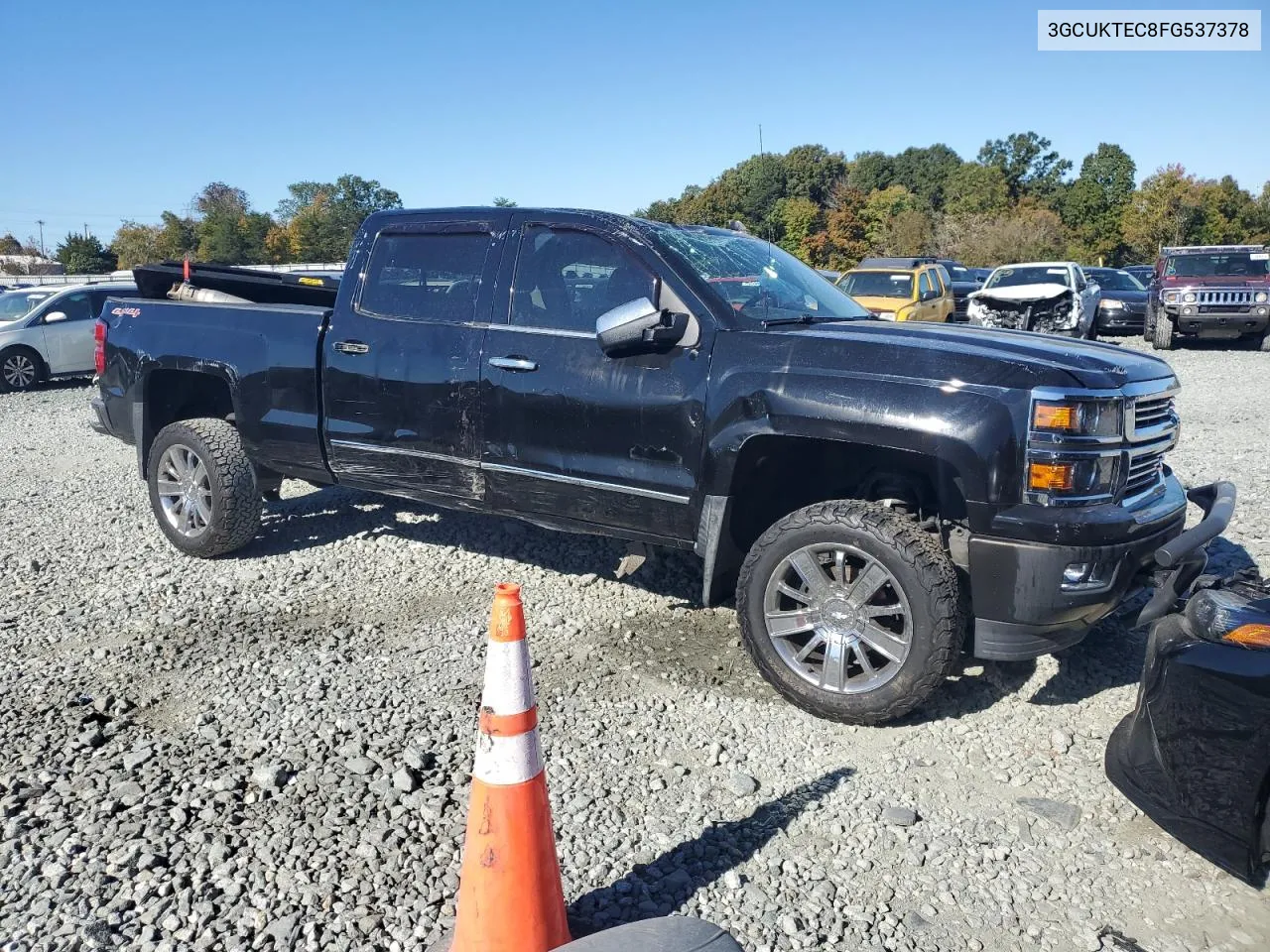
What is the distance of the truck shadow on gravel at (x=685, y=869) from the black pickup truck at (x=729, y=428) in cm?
68

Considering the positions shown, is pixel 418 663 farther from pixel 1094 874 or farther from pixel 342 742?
pixel 1094 874

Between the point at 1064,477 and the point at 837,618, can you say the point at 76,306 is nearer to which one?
the point at 837,618

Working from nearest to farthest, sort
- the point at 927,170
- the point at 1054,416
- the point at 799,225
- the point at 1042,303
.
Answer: the point at 1054,416
the point at 1042,303
the point at 799,225
the point at 927,170

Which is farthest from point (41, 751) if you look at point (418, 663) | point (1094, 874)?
point (1094, 874)

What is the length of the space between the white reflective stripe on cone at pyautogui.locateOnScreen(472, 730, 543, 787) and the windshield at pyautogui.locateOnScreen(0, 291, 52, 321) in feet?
54.6

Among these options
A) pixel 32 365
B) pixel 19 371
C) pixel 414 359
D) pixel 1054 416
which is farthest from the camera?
pixel 32 365

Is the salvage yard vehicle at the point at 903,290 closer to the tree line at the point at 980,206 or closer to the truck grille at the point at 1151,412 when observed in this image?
the truck grille at the point at 1151,412

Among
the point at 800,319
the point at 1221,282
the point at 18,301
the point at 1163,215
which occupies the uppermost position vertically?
the point at 1163,215

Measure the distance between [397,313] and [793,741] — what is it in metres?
2.89

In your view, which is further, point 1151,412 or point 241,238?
point 241,238

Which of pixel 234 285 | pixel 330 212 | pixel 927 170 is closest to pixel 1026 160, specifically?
pixel 927 170

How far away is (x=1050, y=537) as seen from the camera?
132 inches

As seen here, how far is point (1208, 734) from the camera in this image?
2.63 m

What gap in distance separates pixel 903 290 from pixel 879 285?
0.52 m
